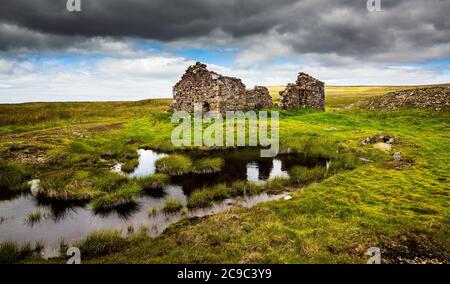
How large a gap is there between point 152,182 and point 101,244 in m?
5.86

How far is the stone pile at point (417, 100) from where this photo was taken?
103 ft

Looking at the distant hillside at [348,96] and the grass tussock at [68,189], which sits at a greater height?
the distant hillside at [348,96]

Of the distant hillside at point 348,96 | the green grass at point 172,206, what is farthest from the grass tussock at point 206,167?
the distant hillside at point 348,96

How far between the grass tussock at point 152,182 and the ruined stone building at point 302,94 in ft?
83.7

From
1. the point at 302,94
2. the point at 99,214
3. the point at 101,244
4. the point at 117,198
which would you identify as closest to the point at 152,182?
the point at 117,198

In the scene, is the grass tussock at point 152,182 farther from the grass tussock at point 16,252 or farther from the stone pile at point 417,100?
the stone pile at point 417,100

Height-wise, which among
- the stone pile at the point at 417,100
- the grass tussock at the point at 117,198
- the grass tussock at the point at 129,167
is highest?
the stone pile at the point at 417,100

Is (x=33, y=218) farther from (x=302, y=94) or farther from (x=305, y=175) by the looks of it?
(x=302, y=94)

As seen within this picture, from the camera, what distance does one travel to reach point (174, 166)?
54.6 ft

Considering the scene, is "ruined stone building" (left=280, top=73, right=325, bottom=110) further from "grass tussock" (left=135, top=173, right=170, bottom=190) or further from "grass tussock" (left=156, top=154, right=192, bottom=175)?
"grass tussock" (left=135, top=173, right=170, bottom=190)

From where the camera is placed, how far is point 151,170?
17141mm

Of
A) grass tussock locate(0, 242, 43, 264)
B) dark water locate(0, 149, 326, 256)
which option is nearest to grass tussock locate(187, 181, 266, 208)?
dark water locate(0, 149, 326, 256)
